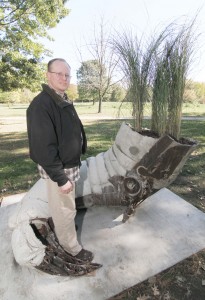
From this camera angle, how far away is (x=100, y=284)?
2.34 m

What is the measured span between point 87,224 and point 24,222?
843 millimetres

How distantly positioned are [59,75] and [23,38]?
10689 millimetres

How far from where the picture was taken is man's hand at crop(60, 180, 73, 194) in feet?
6.75

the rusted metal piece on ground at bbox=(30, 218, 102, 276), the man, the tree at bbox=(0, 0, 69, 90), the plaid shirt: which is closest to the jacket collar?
the man

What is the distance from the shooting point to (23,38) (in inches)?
449

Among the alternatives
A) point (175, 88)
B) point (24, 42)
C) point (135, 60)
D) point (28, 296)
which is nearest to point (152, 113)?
point (175, 88)

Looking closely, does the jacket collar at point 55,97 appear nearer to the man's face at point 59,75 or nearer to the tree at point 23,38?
the man's face at point 59,75

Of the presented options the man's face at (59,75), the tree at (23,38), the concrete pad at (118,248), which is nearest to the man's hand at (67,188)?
the man's face at (59,75)

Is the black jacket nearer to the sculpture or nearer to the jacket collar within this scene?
the jacket collar

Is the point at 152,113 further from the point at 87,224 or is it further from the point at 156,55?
the point at 87,224

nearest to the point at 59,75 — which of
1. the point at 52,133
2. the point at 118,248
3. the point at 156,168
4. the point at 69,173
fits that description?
the point at 52,133

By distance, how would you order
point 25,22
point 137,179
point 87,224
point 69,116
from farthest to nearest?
point 25,22
point 87,224
point 137,179
point 69,116

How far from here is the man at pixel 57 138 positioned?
1918mm

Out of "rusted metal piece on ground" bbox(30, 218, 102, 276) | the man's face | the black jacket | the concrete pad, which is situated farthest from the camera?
"rusted metal piece on ground" bbox(30, 218, 102, 276)
